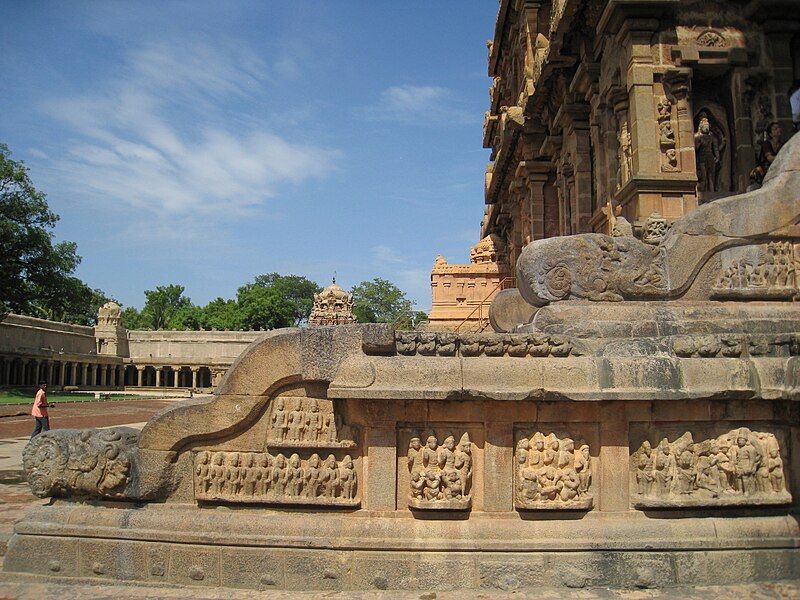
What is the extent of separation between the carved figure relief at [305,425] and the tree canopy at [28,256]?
1538 inches

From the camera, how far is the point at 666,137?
12.5 m

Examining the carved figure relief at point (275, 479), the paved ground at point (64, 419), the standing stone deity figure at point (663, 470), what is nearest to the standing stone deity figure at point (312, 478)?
the carved figure relief at point (275, 479)

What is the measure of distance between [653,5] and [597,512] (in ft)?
36.8

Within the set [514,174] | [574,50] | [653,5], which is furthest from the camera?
[514,174]

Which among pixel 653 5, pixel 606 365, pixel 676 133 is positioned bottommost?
pixel 606 365

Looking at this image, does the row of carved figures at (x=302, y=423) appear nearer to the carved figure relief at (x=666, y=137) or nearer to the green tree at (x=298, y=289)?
the carved figure relief at (x=666, y=137)

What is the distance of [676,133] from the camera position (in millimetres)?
12609

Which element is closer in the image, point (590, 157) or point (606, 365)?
point (606, 365)

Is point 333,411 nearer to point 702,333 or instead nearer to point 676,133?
point 702,333

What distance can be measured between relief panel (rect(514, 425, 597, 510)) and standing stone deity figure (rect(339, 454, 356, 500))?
120cm

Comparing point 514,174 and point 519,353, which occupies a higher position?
point 514,174

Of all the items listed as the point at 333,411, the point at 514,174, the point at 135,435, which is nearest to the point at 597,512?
the point at 333,411

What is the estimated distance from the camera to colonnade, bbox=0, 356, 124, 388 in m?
49.1

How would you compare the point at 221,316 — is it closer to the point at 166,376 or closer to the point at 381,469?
the point at 166,376
